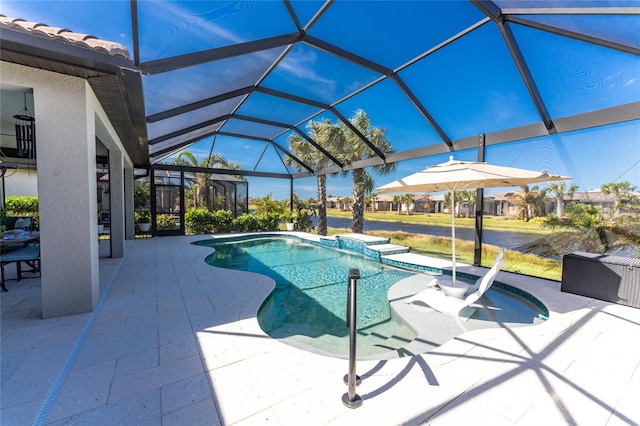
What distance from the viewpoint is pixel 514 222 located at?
10.4 m

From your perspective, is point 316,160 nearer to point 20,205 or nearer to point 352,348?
point 352,348

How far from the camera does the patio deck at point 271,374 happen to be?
7.04 feet

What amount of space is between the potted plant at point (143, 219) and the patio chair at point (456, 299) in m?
13.8

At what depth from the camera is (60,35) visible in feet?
9.60

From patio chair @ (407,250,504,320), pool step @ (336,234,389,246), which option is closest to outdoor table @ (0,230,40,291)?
patio chair @ (407,250,504,320)

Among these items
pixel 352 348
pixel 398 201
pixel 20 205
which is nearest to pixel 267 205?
pixel 398 201

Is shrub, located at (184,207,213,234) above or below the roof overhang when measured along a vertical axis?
below

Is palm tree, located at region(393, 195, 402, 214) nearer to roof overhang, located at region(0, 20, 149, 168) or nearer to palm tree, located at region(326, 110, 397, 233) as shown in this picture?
palm tree, located at region(326, 110, 397, 233)

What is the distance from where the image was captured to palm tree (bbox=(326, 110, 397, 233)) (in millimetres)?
11344

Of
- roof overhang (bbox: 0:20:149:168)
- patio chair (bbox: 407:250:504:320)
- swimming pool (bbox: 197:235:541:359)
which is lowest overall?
swimming pool (bbox: 197:235:541:359)

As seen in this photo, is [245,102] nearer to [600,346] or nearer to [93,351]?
[93,351]

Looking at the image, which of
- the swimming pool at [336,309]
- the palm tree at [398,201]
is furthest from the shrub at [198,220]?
the palm tree at [398,201]

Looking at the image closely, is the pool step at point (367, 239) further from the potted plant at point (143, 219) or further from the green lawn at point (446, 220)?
the potted plant at point (143, 219)

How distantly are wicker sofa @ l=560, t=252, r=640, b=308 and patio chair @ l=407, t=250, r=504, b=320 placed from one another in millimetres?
1681
